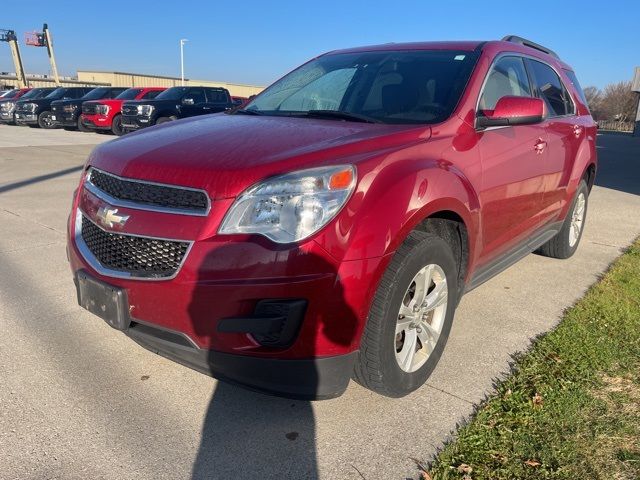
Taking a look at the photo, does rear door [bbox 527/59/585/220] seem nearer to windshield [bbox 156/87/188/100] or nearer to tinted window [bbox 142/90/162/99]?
windshield [bbox 156/87/188/100]

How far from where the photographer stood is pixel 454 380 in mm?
2928

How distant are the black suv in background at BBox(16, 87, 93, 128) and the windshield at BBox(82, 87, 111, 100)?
0.63 metres

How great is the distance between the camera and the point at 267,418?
2.55 meters

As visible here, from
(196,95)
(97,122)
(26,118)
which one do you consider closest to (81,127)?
(97,122)

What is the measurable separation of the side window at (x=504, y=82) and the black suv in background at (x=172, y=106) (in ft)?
41.8

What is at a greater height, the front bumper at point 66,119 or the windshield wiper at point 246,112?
the windshield wiper at point 246,112

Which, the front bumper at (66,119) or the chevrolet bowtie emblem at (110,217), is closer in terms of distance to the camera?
the chevrolet bowtie emblem at (110,217)

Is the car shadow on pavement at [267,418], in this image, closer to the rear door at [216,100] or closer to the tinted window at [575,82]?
the tinted window at [575,82]

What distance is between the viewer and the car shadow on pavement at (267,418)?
209 centimetres

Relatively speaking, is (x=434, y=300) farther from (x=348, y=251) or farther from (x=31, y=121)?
(x=31, y=121)

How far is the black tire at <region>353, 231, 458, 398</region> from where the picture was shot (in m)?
2.33

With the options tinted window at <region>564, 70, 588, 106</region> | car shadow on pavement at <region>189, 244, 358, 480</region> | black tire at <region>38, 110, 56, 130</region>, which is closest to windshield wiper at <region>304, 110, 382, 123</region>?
car shadow on pavement at <region>189, 244, 358, 480</region>

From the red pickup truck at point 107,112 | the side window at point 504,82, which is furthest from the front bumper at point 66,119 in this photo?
the side window at point 504,82

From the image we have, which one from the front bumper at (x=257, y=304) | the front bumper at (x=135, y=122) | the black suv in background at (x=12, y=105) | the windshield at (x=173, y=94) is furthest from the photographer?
the black suv in background at (x=12, y=105)
